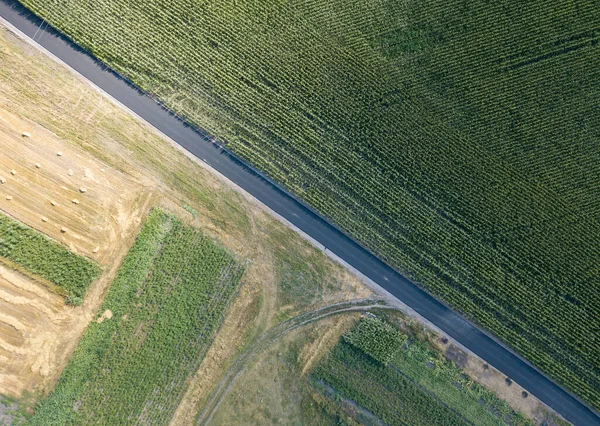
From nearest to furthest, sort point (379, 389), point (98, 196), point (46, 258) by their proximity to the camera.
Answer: point (46, 258)
point (98, 196)
point (379, 389)

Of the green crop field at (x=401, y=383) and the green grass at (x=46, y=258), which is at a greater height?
the green crop field at (x=401, y=383)

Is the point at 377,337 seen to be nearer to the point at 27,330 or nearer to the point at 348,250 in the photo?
the point at 348,250

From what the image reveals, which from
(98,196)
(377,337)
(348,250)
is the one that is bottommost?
(98,196)

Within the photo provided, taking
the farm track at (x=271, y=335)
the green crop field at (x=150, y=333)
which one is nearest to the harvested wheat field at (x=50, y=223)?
the green crop field at (x=150, y=333)

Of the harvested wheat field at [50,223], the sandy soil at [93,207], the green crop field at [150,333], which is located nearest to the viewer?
the harvested wheat field at [50,223]

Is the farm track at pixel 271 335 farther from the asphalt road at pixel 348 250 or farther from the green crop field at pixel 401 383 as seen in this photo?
the asphalt road at pixel 348 250

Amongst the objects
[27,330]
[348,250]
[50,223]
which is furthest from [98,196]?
[348,250]

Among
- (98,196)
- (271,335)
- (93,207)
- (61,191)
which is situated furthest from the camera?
(271,335)
